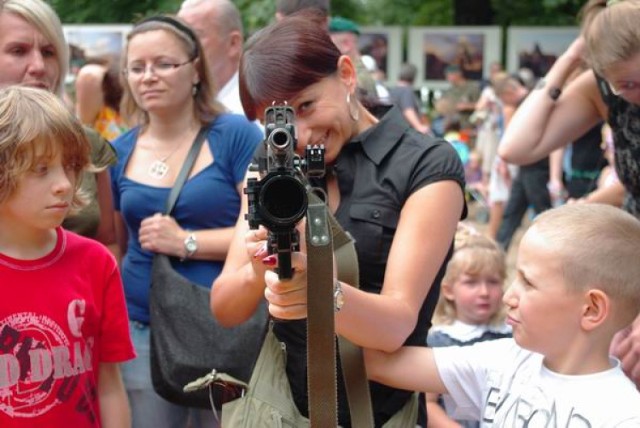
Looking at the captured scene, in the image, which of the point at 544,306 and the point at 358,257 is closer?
the point at 544,306

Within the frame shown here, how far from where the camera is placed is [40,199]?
2436mm

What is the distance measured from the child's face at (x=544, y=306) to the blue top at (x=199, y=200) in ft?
4.50

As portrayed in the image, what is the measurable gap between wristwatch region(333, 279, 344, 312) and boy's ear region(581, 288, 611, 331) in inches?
21.5

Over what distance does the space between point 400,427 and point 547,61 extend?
17.2m

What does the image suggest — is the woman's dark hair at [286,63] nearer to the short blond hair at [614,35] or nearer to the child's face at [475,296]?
the short blond hair at [614,35]

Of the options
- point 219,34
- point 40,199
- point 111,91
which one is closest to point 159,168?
point 40,199

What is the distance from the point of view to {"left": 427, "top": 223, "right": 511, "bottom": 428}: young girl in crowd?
369 cm

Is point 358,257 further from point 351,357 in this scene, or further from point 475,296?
point 475,296

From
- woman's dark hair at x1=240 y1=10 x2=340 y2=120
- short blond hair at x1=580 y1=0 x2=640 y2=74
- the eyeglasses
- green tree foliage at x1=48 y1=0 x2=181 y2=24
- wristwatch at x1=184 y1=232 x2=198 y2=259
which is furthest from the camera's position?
green tree foliage at x1=48 y1=0 x2=181 y2=24

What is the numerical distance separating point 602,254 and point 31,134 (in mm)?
1379

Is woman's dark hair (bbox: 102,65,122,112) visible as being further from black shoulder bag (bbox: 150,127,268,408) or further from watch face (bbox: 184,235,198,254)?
A: black shoulder bag (bbox: 150,127,268,408)

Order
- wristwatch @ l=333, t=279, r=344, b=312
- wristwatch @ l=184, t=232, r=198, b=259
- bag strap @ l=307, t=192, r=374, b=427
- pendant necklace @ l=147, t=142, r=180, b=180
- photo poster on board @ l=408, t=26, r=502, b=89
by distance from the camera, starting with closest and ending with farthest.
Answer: wristwatch @ l=333, t=279, r=344, b=312 → bag strap @ l=307, t=192, r=374, b=427 → wristwatch @ l=184, t=232, r=198, b=259 → pendant necklace @ l=147, t=142, r=180, b=180 → photo poster on board @ l=408, t=26, r=502, b=89

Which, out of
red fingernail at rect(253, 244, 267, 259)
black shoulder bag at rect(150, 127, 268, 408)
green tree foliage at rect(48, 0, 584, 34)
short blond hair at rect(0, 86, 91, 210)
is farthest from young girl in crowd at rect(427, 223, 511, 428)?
green tree foliage at rect(48, 0, 584, 34)

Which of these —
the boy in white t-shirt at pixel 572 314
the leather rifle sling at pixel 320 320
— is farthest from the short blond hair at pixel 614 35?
the leather rifle sling at pixel 320 320
